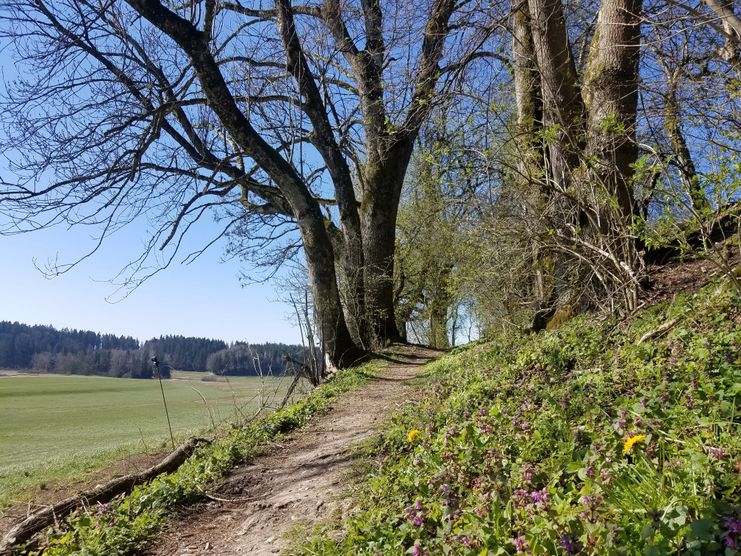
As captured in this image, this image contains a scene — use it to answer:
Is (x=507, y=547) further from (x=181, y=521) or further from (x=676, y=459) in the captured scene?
(x=181, y=521)

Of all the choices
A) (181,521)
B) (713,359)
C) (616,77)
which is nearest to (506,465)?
(713,359)

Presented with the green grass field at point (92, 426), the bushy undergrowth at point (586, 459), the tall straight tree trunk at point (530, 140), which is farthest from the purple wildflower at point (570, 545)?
the green grass field at point (92, 426)

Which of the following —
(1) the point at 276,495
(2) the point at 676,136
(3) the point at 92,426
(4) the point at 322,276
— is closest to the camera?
(1) the point at 276,495

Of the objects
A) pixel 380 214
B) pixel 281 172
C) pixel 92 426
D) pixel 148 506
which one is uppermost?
pixel 281 172

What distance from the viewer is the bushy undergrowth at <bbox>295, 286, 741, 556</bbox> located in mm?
1815

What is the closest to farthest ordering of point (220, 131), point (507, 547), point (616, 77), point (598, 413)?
point (507, 547) → point (598, 413) → point (616, 77) → point (220, 131)

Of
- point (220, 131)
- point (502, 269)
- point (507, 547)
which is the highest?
point (220, 131)

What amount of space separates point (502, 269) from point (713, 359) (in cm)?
366

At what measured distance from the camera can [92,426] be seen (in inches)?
938

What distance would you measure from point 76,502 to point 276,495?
238cm

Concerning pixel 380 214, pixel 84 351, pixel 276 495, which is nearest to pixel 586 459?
pixel 276 495

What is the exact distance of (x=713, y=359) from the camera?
2977 millimetres

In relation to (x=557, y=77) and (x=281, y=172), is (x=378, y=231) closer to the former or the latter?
(x=281, y=172)

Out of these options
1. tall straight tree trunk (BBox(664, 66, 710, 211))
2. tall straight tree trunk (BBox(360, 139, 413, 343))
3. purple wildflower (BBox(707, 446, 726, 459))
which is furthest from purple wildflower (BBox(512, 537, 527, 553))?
tall straight tree trunk (BBox(360, 139, 413, 343))
